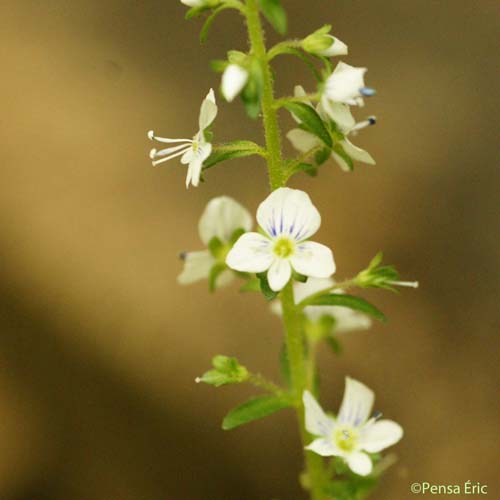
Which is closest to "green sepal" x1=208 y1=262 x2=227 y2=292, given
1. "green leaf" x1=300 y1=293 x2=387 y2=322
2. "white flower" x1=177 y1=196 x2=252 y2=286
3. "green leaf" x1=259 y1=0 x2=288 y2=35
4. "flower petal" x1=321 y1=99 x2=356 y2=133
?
"white flower" x1=177 y1=196 x2=252 y2=286

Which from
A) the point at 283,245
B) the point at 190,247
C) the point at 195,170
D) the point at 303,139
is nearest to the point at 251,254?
the point at 283,245

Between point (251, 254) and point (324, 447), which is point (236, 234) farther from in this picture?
point (324, 447)

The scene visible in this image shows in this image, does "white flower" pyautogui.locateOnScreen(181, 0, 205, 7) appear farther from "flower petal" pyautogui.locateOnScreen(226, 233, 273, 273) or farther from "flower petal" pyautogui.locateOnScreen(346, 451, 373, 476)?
"flower petal" pyautogui.locateOnScreen(346, 451, 373, 476)

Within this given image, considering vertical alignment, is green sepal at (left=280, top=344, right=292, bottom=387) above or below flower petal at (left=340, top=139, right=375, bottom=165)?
below

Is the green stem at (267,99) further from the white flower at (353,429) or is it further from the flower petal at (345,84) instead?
the white flower at (353,429)

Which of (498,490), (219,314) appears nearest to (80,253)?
(219,314)
